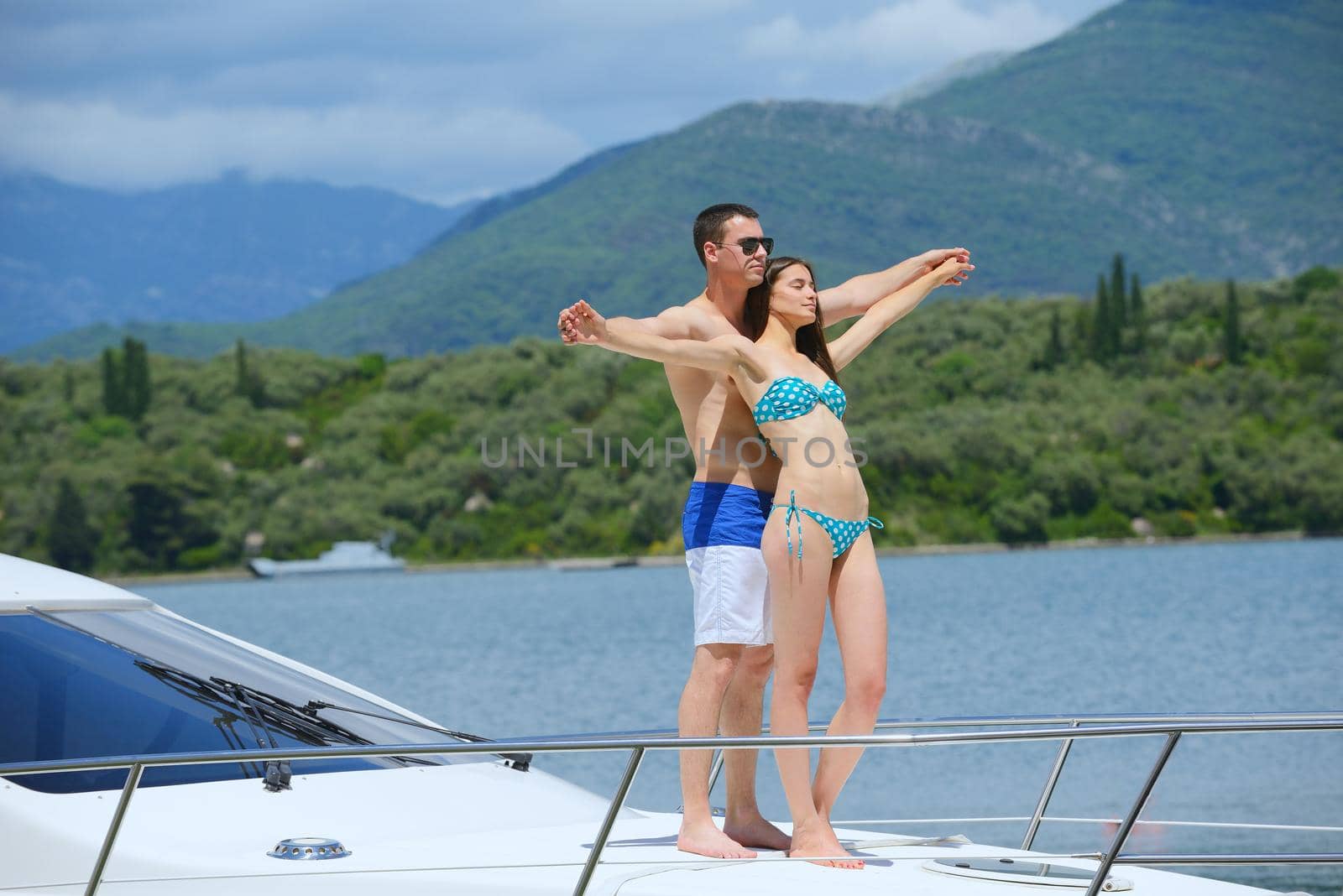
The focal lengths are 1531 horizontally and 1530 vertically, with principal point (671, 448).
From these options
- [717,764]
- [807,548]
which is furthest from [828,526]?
[717,764]

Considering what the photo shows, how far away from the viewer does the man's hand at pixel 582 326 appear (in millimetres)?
3924

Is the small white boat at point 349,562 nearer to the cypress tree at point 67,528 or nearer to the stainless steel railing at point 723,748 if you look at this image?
the cypress tree at point 67,528

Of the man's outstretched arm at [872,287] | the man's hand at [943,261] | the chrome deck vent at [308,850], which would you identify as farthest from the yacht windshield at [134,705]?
the man's hand at [943,261]

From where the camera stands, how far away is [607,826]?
3.43m

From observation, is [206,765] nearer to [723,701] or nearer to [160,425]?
[723,701]

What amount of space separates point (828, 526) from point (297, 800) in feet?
4.88

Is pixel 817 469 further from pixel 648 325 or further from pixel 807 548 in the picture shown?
pixel 648 325

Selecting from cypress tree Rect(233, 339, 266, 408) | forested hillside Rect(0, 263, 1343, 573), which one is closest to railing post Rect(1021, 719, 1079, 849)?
forested hillside Rect(0, 263, 1343, 573)

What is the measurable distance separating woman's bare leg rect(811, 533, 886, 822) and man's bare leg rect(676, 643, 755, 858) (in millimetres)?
277

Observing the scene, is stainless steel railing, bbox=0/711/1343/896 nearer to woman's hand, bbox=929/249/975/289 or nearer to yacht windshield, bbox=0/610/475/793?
yacht windshield, bbox=0/610/475/793

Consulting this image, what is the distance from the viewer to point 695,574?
13.2ft

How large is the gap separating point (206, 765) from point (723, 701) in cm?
134

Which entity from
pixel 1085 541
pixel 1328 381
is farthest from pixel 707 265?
pixel 1328 381

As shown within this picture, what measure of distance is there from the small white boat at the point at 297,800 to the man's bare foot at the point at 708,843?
7cm
